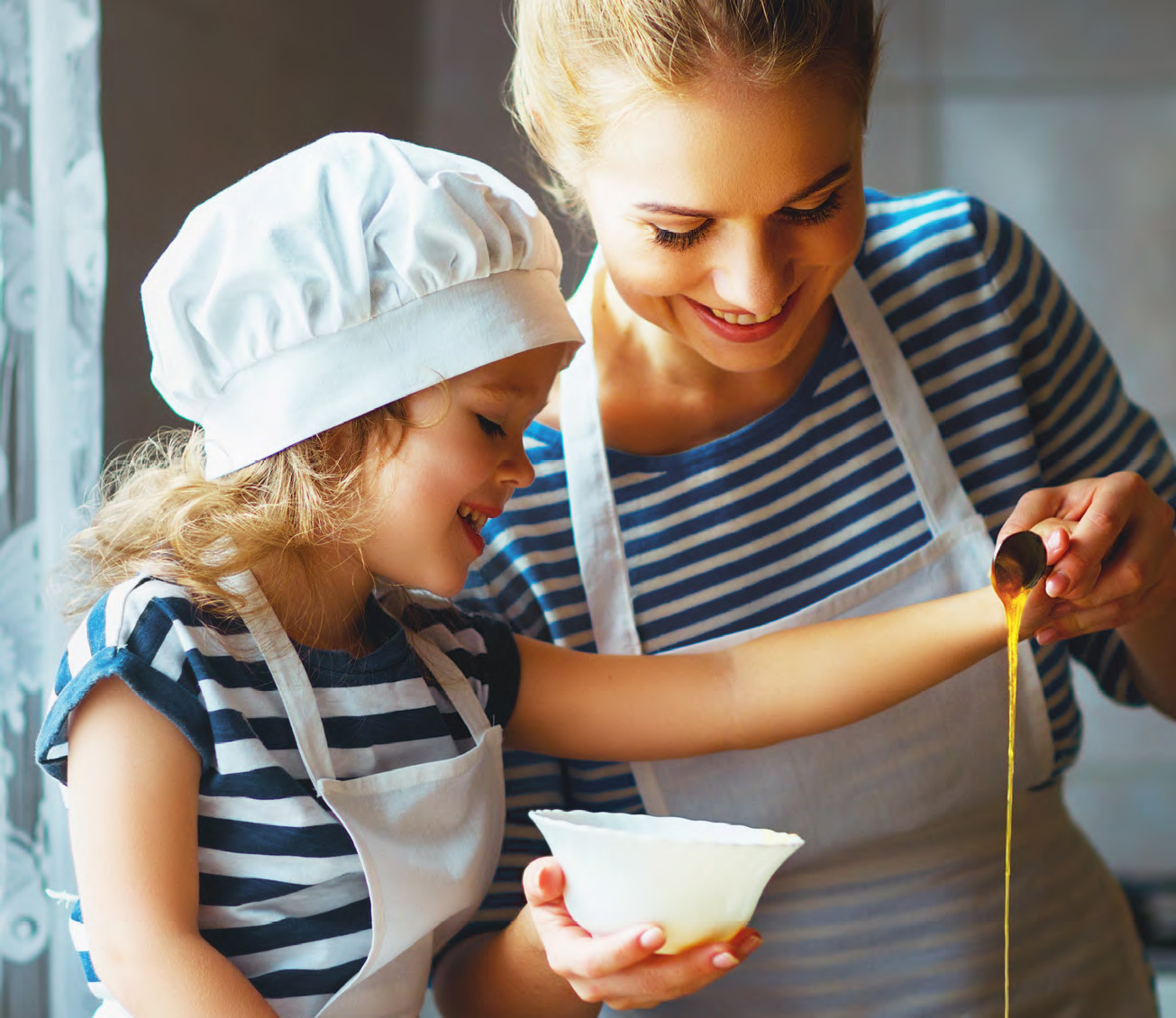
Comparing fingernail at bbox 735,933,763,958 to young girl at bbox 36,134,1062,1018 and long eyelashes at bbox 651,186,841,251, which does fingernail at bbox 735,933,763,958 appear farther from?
long eyelashes at bbox 651,186,841,251

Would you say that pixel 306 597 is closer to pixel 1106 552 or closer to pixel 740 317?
pixel 740 317

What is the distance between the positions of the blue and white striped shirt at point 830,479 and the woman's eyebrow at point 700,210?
0.87ft

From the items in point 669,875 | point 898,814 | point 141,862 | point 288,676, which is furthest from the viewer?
point 898,814

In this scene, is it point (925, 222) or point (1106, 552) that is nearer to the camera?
point (1106, 552)

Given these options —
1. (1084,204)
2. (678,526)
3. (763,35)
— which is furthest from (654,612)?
(1084,204)

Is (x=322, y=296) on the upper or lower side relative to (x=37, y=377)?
upper

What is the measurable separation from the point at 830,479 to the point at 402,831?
52 centimetres

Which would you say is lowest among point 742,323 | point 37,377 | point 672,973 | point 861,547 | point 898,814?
point 898,814

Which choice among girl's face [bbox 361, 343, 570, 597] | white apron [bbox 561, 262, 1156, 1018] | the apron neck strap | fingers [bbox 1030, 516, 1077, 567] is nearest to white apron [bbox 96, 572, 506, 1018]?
the apron neck strap

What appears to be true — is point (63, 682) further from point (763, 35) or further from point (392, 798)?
point (763, 35)

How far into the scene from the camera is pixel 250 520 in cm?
99

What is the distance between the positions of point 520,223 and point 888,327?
17.0 inches

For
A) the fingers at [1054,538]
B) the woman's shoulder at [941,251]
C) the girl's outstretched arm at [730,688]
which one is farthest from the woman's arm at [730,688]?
the woman's shoulder at [941,251]

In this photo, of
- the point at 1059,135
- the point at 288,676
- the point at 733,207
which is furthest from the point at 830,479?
the point at 1059,135
